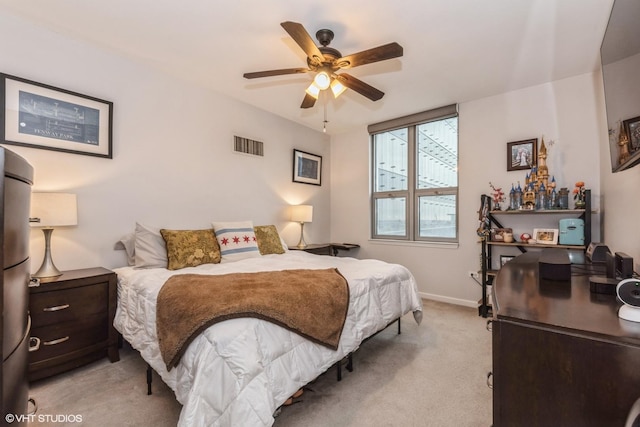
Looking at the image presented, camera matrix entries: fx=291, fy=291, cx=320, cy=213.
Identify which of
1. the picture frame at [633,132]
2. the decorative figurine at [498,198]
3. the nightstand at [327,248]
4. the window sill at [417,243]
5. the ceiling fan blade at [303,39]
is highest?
the ceiling fan blade at [303,39]

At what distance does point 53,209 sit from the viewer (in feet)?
6.75

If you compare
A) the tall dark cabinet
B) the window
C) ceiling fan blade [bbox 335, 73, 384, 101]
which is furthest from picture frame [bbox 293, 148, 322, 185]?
the tall dark cabinet

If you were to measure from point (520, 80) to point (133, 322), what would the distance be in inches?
162

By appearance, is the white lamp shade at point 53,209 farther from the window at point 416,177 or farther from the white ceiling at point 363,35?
the window at point 416,177

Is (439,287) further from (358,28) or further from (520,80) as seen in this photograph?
(358,28)

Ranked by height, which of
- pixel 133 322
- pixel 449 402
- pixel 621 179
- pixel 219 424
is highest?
pixel 621 179

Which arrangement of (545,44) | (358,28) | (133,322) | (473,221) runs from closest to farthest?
(133,322) → (358,28) → (545,44) → (473,221)

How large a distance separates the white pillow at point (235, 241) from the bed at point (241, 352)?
58cm

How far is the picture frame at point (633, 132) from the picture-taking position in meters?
1.14

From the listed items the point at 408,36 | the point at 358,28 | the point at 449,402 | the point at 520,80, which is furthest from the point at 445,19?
the point at 449,402

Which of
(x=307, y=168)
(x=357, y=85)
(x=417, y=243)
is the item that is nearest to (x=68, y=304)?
(x=357, y=85)

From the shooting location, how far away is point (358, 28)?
2.20 meters

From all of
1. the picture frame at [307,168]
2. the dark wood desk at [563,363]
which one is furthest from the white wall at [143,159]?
the dark wood desk at [563,363]

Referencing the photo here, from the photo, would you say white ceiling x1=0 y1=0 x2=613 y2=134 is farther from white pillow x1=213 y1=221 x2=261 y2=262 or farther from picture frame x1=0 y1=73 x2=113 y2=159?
white pillow x1=213 y1=221 x2=261 y2=262
